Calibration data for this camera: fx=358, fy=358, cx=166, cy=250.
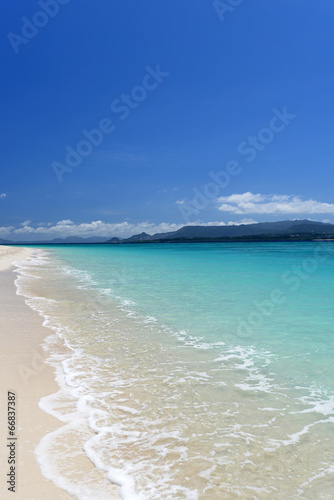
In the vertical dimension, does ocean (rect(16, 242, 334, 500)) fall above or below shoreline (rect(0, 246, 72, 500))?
below

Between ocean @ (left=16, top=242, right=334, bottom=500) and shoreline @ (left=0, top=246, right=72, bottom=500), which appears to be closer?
shoreline @ (left=0, top=246, right=72, bottom=500)

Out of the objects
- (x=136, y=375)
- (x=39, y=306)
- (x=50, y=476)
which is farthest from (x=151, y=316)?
(x=50, y=476)

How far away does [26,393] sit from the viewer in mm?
5527

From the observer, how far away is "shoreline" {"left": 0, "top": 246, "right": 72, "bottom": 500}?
11.1 feet

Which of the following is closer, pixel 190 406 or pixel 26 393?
pixel 190 406

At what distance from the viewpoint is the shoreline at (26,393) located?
11.1ft

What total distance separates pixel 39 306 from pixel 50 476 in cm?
1063

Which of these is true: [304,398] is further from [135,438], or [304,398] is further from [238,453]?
[135,438]

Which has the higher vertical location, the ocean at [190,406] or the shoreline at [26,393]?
the shoreline at [26,393]

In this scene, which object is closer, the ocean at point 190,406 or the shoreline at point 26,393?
the shoreline at point 26,393

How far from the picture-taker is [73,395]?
563cm

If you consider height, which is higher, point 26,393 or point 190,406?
point 26,393

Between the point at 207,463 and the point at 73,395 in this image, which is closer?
the point at 207,463

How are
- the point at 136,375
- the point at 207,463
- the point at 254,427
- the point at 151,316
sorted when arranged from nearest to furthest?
1. the point at 207,463
2. the point at 254,427
3. the point at 136,375
4. the point at 151,316
